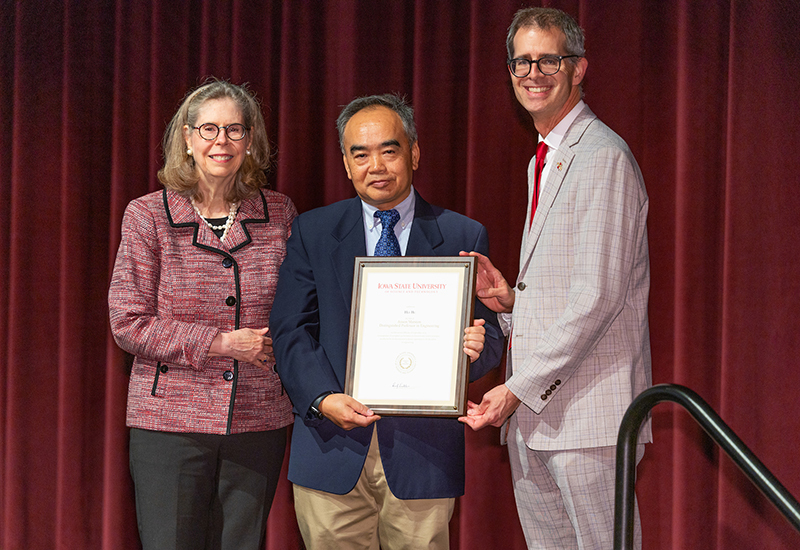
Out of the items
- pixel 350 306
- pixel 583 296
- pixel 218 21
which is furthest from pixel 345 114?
pixel 218 21

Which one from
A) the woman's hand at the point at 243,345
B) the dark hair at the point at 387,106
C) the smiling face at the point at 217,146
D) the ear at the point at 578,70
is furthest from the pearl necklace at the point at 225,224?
the ear at the point at 578,70

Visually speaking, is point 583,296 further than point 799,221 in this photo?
No

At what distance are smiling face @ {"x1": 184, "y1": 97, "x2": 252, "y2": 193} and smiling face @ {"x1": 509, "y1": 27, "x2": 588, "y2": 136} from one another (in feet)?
3.29

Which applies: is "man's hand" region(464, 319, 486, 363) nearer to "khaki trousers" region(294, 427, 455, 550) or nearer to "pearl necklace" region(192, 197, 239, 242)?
"khaki trousers" region(294, 427, 455, 550)

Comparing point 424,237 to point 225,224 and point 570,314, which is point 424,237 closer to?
point 570,314

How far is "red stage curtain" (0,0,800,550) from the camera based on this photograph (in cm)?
254

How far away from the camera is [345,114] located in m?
2.21

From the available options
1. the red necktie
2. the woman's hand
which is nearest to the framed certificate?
the red necktie

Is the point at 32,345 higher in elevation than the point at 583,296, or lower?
lower

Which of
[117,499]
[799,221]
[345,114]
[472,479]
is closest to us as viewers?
[345,114]

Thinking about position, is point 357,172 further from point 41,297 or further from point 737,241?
point 41,297

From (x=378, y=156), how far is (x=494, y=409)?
2.79 feet

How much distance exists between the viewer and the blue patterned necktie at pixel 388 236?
6.95 ft

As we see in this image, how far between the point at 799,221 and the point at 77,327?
10.2 feet
